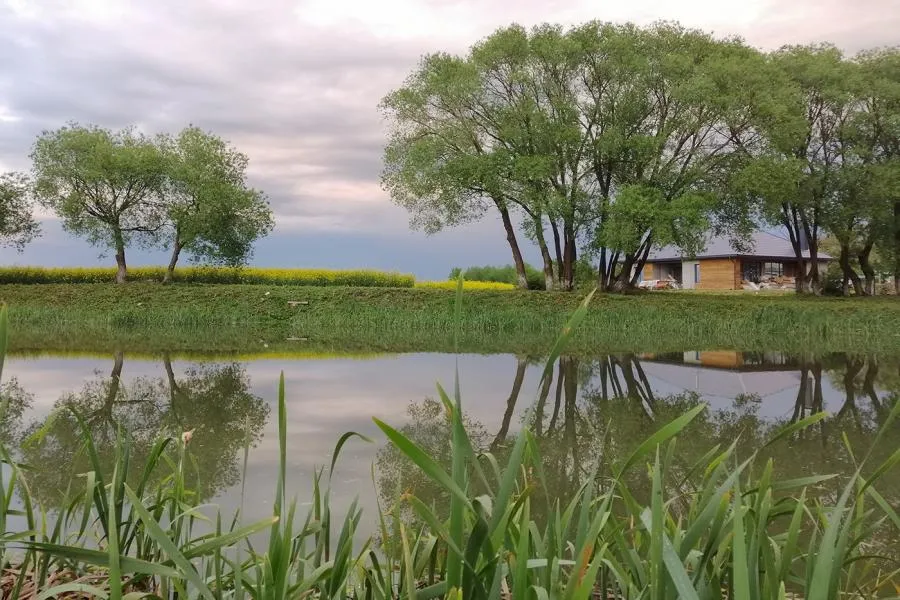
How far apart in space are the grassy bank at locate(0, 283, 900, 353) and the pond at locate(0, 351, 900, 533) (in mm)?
2673

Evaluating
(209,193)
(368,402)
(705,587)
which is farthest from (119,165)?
(705,587)

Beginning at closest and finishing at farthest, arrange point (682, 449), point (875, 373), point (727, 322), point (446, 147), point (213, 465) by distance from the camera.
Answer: point (213, 465)
point (682, 449)
point (875, 373)
point (727, 322)
point (446, 147)

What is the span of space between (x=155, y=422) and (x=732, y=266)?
34593mm

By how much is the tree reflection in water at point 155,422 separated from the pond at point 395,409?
0.07ft

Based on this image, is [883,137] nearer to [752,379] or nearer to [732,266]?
[732,266]

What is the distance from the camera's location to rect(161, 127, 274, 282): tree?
24484 millimetres

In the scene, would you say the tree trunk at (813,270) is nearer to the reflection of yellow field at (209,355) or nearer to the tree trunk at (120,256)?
the reflection of yellow field at (209,355)

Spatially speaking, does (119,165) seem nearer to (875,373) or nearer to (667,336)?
(667,336)

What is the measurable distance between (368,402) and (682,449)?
11.0 feet

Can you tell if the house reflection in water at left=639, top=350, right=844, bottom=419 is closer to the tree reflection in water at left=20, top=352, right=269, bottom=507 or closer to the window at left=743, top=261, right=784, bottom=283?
the tree reflection in water at left=20, top=352, right=269, bottom=507

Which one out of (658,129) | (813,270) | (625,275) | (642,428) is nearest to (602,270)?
(625,275)

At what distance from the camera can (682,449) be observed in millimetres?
5074

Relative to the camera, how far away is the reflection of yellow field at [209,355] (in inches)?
447

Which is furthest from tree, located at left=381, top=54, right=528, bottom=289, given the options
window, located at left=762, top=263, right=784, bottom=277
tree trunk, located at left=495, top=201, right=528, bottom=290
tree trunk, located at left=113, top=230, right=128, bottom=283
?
window, located at left=762, top=263, right=784, bottom=277
